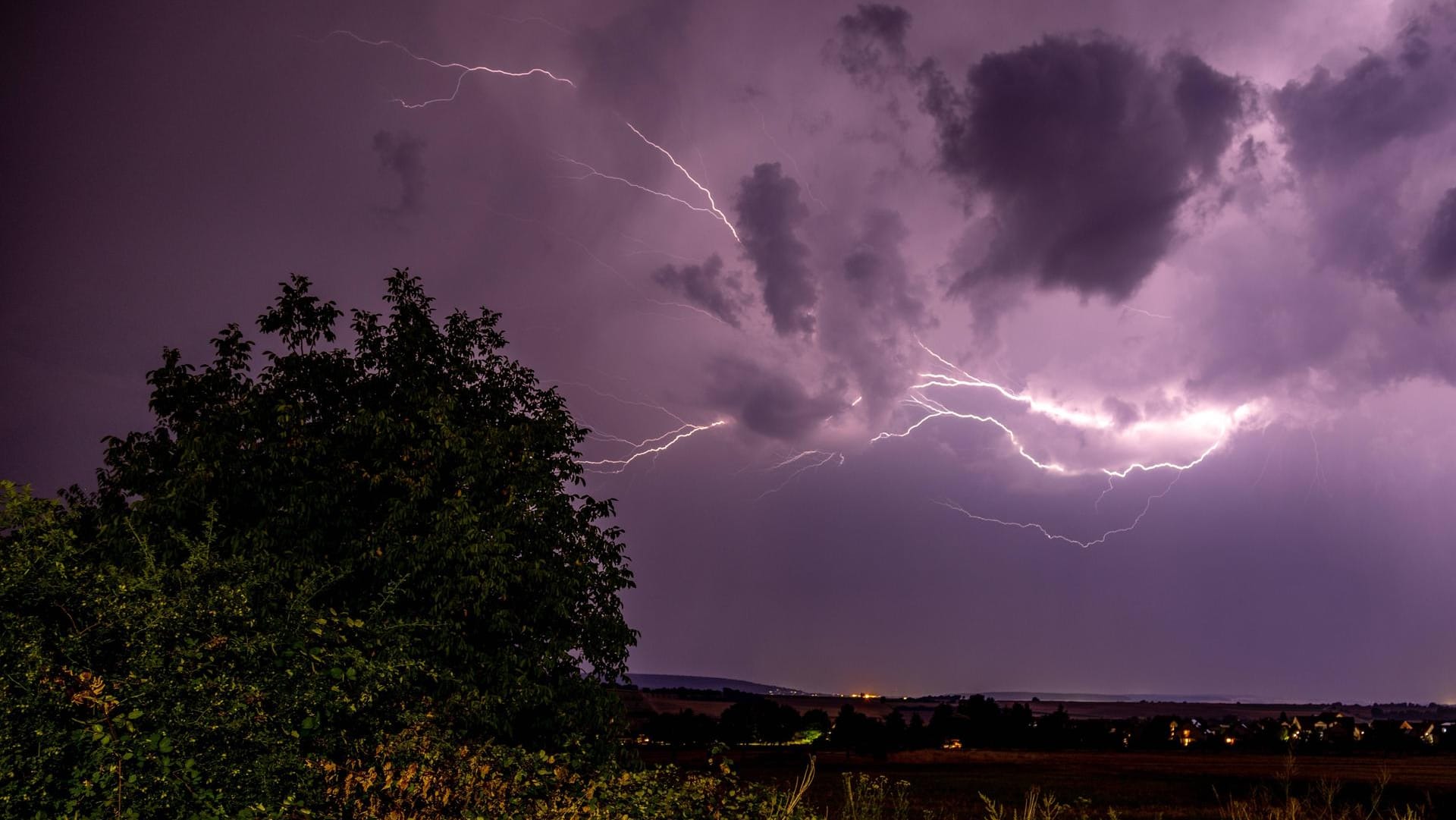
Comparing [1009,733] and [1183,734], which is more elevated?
[1183,734]

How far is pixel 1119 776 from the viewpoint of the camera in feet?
204

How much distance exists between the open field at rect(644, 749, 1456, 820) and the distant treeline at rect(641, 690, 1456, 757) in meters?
2.69

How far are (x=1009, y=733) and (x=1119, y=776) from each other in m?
39.0

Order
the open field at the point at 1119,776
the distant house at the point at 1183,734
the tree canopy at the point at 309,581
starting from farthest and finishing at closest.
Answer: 1. the distant house at the point at 1183,734
2. the open field at the point at 1119,776
3. the tree canopy at the point at 309,581

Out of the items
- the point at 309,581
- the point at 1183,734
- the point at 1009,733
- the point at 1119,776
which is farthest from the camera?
the point at 1183,734

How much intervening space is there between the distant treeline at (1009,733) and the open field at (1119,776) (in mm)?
2692

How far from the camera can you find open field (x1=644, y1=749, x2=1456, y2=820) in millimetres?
41438

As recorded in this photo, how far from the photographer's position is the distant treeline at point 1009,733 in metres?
79.7

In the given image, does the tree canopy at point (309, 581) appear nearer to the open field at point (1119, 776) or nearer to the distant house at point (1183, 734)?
the open field at point (1119, 776)

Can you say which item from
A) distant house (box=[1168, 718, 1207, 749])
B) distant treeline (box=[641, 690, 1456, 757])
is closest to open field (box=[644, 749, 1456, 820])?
distant treeline (box=[641, 690, 1456, 757])

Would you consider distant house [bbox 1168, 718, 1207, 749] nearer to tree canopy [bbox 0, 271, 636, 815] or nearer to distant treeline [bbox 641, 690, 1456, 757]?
distant treeline [bbox 641, 690, 1456, 757]

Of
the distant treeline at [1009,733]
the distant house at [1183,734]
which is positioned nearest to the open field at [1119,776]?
the distant treeline at [1009,733]

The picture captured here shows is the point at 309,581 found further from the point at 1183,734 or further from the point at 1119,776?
the point at 1183,734

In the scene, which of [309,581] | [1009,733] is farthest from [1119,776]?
[309,581]
